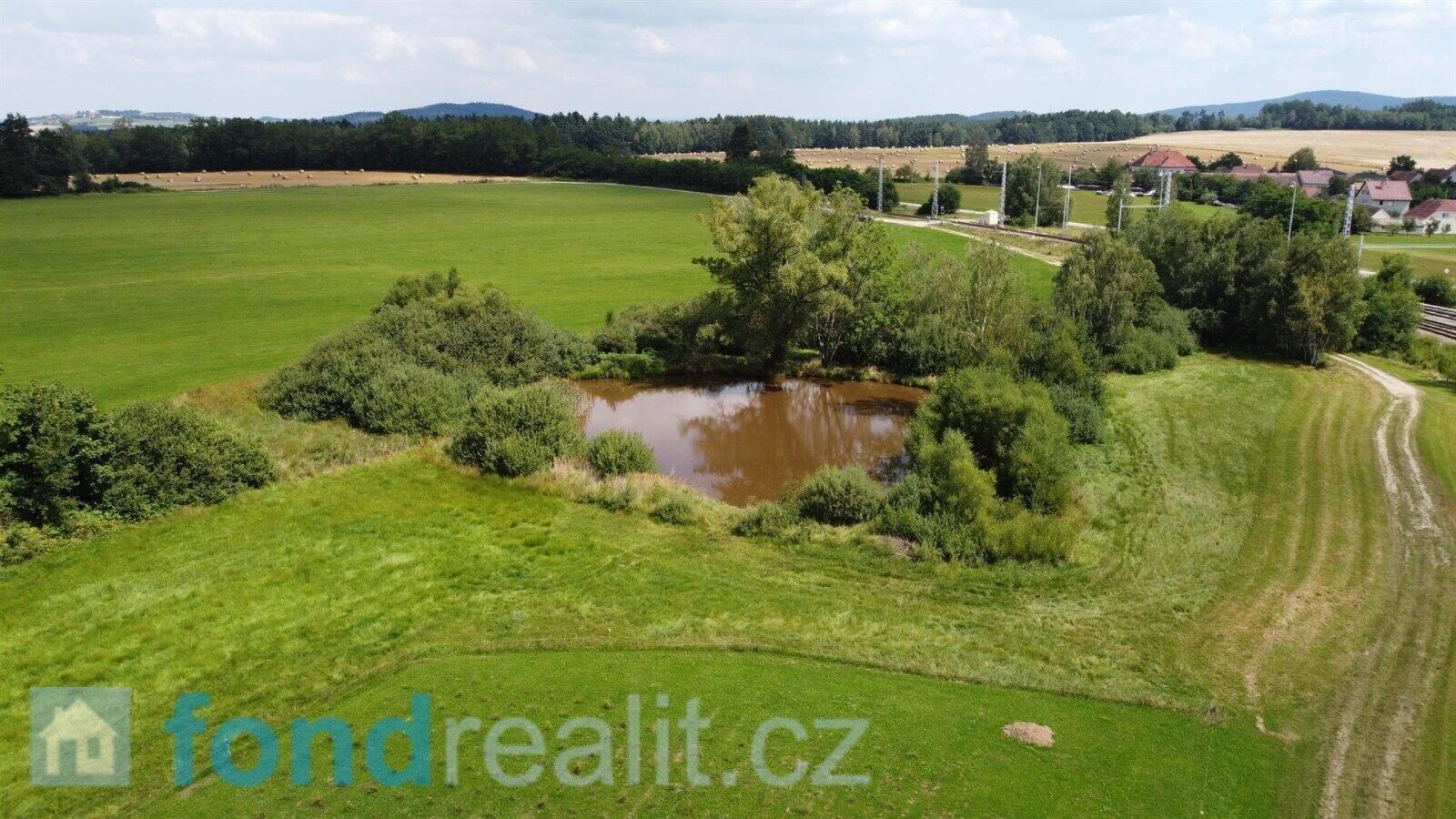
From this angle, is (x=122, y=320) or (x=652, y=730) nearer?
(x=652, y=730)

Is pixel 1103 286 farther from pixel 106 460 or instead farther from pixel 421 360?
pixel 106 460

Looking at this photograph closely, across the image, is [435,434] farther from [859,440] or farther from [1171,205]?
[1171,205]

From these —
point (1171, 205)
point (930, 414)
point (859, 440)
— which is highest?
point (1171, 205)

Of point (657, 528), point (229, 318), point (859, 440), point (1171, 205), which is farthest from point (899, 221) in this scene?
point (657, 528)

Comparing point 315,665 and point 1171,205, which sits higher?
point 1171,205

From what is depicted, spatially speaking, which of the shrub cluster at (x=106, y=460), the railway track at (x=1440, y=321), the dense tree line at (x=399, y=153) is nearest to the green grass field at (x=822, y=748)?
the shrub cluster at (x=106, y=460)

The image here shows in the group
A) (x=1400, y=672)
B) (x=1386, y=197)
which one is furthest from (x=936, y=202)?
(x=1400, y=672)
